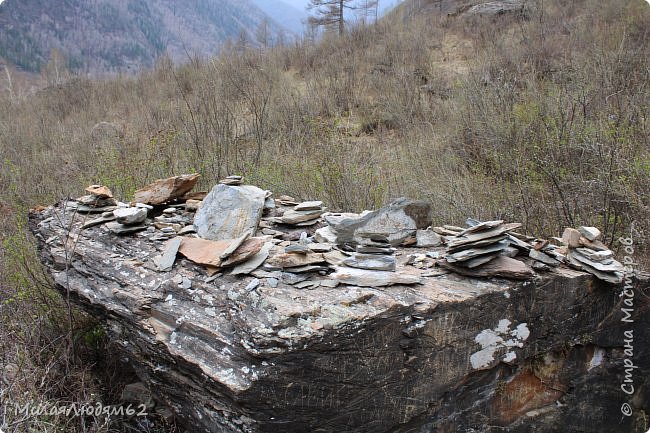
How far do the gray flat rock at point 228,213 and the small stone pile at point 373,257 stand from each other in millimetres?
627

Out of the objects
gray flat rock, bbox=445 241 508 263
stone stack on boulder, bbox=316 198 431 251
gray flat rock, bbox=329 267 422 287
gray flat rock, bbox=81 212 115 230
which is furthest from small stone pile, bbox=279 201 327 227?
gray flat rock, bbox=81 212 115 230

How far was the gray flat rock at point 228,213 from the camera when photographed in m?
2.37

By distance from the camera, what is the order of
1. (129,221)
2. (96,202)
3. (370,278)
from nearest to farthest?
(370,278), (129,221), (96,202)

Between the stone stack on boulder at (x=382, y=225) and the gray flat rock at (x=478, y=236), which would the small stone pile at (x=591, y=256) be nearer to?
the gray flat rock at (x=478, y=236)

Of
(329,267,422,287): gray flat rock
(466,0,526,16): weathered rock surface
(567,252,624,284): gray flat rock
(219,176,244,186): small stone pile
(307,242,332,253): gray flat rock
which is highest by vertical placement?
(466,0,526,16): weathered rock surface

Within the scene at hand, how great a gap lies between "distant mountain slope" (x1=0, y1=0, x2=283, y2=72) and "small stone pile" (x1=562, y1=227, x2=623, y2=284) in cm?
1321

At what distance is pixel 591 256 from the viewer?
7.08 ft

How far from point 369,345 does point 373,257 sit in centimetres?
51

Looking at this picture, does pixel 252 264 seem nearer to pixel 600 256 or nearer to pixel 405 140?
pixel 600 256

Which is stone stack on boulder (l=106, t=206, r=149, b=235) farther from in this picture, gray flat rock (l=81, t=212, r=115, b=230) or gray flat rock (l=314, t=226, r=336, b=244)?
gray flat rock (l=314, t=226, r=336, b=244)

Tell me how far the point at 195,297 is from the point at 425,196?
263cm

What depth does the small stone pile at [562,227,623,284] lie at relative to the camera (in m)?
2.10

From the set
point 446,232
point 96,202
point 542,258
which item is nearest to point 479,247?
point 542,258

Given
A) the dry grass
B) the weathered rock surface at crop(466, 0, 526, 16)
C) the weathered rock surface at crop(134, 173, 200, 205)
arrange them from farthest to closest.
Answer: the weathered rock surface at crop(466, 0, 526, 16)
the dry grass
the weathered rock surface at crop(134, 173, 200, 205)
